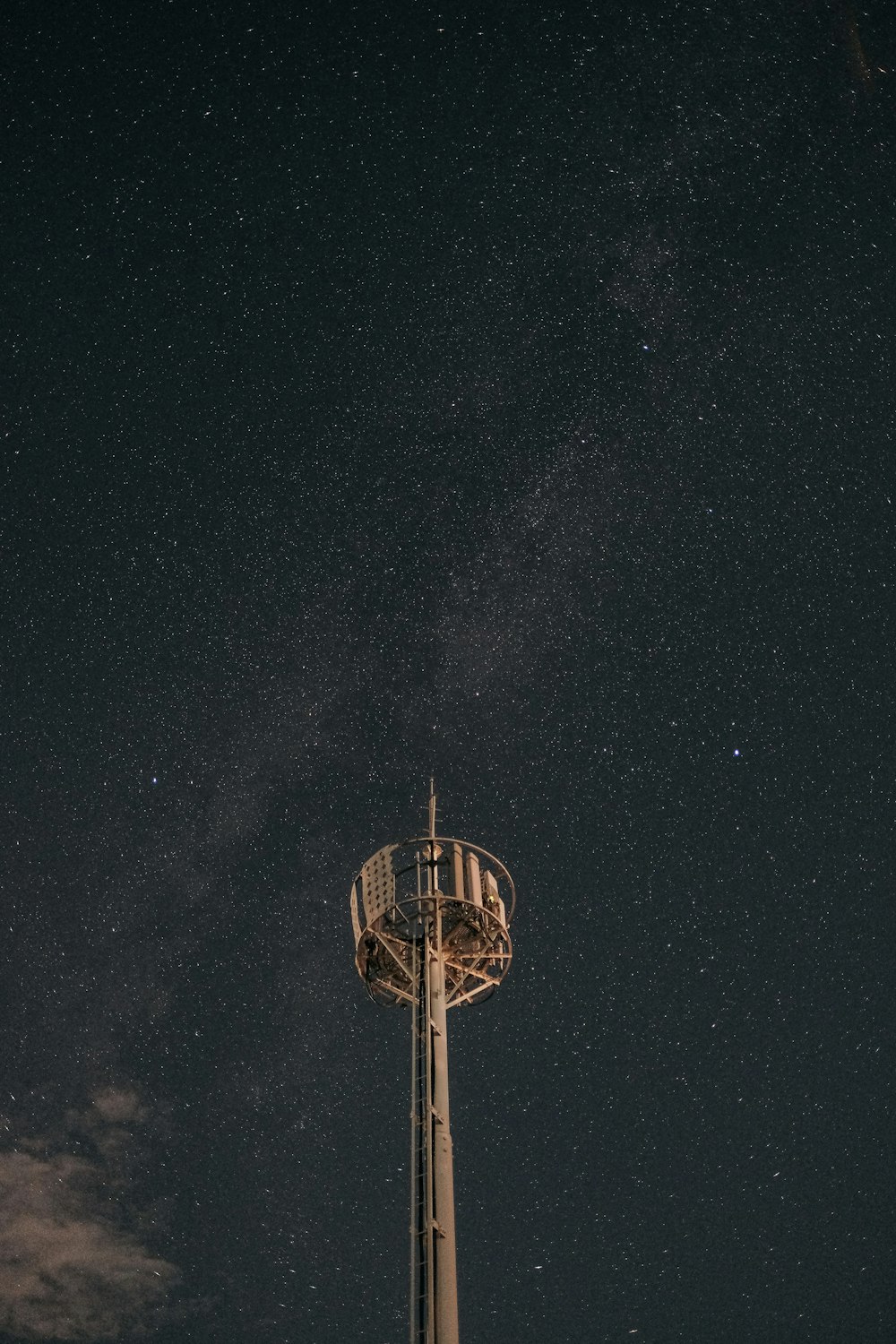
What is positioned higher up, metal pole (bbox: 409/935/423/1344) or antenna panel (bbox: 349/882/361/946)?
antenna panel (bbox: 349/882/361/946)

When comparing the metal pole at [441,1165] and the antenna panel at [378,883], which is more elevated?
Result: the antenna panel at [378,883]

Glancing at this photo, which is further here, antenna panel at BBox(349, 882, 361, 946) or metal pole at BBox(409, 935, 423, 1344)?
antenna panel at BBox(349, 882, 361, 946)

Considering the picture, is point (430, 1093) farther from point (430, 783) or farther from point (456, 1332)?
point (430, 783)

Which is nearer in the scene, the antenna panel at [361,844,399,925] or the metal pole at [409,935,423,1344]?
the metal pole at [409,935,423,1344]

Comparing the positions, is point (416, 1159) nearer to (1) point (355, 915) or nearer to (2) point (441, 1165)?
(2) point (441, 1165)

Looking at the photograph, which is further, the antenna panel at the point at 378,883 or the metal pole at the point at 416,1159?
the antenna panel at the point at 378,883

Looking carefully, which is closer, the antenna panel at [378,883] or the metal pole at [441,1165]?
the metal pole at [441,1165]

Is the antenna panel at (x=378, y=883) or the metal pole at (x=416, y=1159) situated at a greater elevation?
the antenna panel at (x=378, y=883)

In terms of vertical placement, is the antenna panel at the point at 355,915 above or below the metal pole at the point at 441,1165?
above

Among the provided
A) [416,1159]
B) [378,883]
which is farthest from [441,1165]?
[378,883]

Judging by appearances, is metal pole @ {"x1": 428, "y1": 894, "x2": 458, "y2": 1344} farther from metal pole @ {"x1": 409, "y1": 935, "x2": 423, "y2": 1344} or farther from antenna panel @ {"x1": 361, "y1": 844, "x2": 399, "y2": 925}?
antenna panel @ {"x1": 361, "y1": 844, "x2": 399, "y2": 925}

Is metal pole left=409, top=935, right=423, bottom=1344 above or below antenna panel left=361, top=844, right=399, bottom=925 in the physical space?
below

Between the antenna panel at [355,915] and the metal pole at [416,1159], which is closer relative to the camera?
the metal pole at [416,1159]

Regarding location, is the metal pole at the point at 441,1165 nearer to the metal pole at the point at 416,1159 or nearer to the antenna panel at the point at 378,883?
the metal pole at the point at 416,1159
